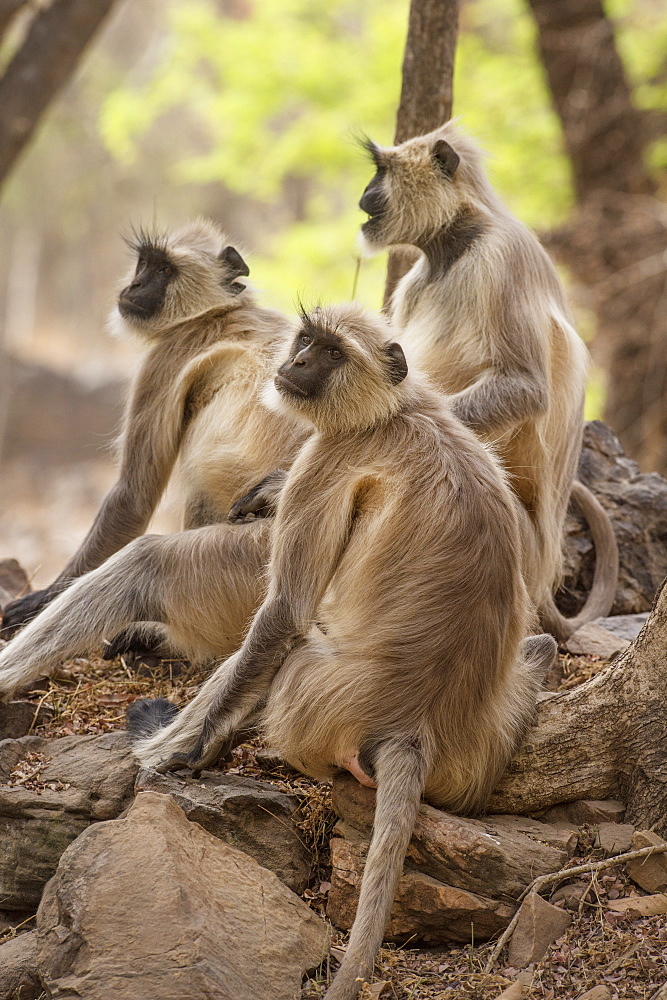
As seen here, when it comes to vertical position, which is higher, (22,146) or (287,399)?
(22,146)

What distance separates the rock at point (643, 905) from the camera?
8.46 ft

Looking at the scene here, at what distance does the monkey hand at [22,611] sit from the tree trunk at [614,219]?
19.1ft

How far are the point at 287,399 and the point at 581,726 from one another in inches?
50.7

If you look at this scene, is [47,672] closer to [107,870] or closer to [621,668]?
[107,870]

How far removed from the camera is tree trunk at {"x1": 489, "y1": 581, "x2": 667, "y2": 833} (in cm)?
281

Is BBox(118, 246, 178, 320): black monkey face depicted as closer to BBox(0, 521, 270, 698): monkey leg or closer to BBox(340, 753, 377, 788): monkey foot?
BBox(0, 521, 270, 698): monkey leg

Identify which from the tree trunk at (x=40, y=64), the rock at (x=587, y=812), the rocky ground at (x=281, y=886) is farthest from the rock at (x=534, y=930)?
the tree trunk at (x=40, y=64)

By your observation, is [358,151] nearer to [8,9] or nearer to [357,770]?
[8,9]

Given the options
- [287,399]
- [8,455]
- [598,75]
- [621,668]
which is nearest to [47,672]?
[287,399]

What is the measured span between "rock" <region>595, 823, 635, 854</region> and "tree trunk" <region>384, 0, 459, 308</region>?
11.2 feet

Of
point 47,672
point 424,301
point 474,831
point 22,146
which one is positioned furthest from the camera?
point 22,146

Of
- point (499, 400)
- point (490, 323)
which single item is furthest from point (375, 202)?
point (499, 400)

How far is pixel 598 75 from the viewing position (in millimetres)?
9047

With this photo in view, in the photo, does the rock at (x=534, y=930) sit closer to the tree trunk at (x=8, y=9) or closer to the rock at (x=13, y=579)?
the rock at (x=13, y=579)
